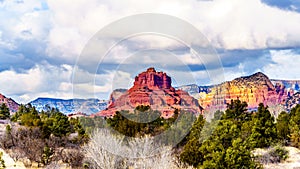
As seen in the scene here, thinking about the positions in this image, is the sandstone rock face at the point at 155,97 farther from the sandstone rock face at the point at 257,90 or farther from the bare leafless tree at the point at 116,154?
the sandstone rock face at the point at 257,90

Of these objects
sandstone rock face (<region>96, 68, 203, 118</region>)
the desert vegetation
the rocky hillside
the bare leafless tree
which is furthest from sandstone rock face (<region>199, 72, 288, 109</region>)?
the bare leafless tree

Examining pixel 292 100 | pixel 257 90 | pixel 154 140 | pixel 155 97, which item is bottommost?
pixel 154 140

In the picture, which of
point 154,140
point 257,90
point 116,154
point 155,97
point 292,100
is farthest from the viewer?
point 292,100

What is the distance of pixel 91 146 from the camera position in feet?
113

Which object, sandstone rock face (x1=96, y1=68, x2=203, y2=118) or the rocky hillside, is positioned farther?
the rocky hillside

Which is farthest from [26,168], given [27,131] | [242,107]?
[242,107]

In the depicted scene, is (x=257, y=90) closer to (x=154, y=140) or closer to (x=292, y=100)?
(x=292, y=100)

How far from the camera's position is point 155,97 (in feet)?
175

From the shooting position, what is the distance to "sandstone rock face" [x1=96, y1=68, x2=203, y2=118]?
4659cm

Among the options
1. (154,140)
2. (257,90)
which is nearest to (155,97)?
(154,140)

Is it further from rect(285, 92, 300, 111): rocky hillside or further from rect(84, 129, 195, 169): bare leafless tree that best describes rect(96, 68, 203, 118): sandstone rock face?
rect(285, 92, 300, 111): rocky hillside

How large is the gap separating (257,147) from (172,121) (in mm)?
8830

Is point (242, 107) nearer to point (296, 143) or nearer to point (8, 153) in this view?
point (296, 143)

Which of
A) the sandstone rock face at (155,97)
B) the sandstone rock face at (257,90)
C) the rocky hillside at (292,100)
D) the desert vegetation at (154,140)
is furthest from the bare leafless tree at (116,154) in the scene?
the rocky hillside at (292,100)
